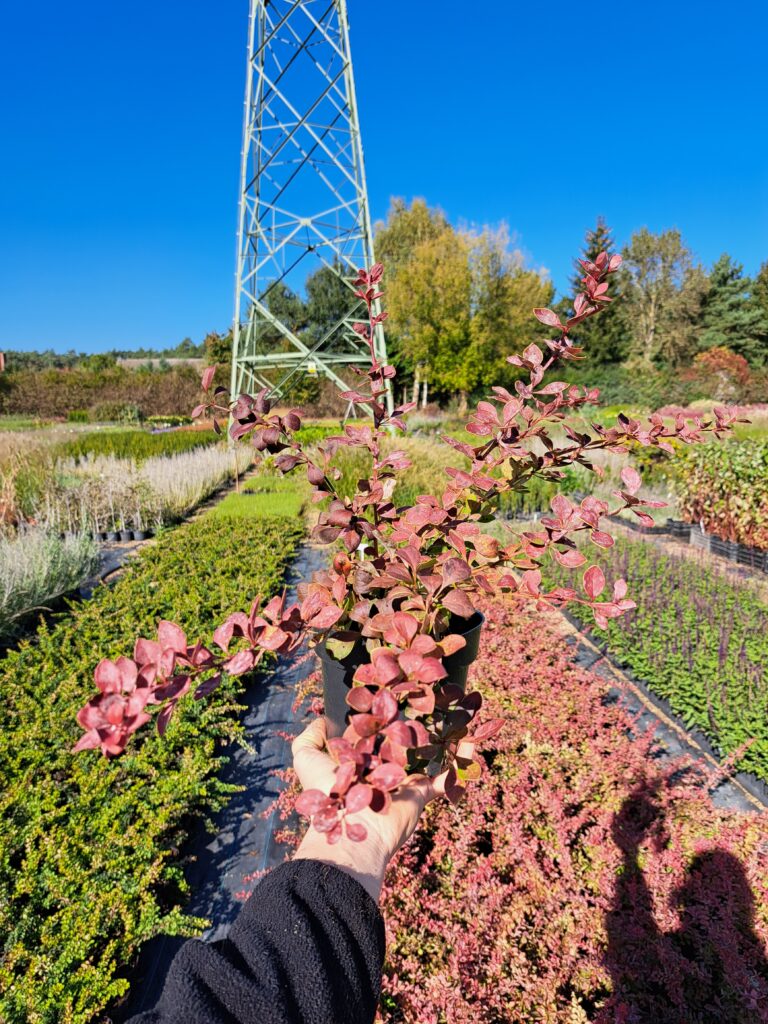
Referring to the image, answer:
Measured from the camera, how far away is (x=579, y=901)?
1420 millimetres

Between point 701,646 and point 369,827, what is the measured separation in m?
2.86

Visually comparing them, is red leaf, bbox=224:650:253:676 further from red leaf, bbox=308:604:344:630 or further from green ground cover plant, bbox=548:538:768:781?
green ground cover plant, bbox=548:538:768:781

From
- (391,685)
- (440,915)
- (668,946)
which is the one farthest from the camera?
(440,915)

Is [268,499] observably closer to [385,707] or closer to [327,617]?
[327,617]

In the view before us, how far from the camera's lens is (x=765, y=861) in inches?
59.1

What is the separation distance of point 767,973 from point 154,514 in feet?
23.8

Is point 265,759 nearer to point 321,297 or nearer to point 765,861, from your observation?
point 765,861

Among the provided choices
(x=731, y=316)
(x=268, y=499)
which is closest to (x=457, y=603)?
(x=268, y=499)

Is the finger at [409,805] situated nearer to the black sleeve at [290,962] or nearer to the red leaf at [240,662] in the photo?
the black sleeve at [290,962]

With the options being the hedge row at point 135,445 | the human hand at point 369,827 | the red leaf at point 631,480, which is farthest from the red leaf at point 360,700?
the hedge row at point 135,445

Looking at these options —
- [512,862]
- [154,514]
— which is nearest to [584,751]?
[512,862]

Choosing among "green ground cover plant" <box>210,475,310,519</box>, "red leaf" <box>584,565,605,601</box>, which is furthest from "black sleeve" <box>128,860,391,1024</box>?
"green ground cover plant" <box>210,475,310,519</box>

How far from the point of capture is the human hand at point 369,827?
0.79m

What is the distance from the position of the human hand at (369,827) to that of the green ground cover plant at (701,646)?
213 centimetres
